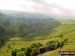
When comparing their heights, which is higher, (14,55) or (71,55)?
(71,55)

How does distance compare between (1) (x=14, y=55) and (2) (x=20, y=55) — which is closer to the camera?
(2) (x=20, y=55)

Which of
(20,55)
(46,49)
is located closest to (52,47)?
(46,49)

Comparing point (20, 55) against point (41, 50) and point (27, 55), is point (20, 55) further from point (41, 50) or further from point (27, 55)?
point (41, 50)

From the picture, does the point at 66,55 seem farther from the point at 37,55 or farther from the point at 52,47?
the point at 52,47

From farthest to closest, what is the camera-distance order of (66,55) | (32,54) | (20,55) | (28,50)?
(28,50) < (32,54) < (20,55) < (66,55)

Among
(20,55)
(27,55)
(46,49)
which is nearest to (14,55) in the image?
(27,55)

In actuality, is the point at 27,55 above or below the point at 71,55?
below

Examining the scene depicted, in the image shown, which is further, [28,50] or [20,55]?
[28,50]

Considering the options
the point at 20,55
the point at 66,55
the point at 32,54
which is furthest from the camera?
the point at 32,54

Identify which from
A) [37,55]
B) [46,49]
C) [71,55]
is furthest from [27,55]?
[71,55]
